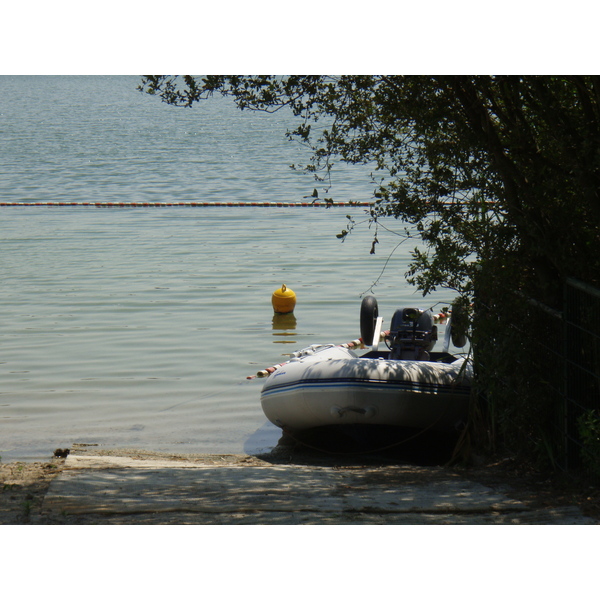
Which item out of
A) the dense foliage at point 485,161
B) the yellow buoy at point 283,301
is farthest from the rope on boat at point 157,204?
the dense foliage at point 485,161

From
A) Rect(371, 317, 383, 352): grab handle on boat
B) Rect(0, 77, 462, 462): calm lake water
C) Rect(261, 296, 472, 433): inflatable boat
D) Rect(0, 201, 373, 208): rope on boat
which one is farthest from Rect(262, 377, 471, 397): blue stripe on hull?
Rect(0, 201, 373, 208): rope on boat

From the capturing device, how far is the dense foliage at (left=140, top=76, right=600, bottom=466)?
4277mm

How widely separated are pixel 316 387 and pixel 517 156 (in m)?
2.26

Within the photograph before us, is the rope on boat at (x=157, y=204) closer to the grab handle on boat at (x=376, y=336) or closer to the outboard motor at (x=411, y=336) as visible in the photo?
the grab handle on boat at (x=376, y=336)

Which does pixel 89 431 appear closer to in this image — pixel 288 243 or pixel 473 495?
pixel 473 495

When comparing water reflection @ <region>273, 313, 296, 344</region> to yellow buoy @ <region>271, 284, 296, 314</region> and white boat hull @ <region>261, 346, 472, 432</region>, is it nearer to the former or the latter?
yellow buoy @ <region>271, 284, 296, 314</region>

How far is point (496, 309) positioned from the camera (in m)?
4.70

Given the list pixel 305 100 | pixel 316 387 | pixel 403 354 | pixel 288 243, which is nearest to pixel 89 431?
pixel 316 387

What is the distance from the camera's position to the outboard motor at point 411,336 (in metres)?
6.84

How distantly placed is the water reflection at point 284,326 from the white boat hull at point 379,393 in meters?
3.67

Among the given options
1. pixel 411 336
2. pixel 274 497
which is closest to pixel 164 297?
pixel 411 336

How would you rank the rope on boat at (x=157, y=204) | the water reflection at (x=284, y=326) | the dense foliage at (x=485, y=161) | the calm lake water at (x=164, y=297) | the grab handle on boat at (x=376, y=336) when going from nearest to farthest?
the dense foliage at (x=485, y=161) → the calm lake water at (x=164, y=297) → the grab handle on boat at (x=376, y=336) → the water reflection at (x=284, y=326) → the rope on boat at (x=157, y=204)

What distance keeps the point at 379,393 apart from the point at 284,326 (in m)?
4.77

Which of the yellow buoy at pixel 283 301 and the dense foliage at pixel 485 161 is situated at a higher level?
the dense foliage at pixel 485 161
